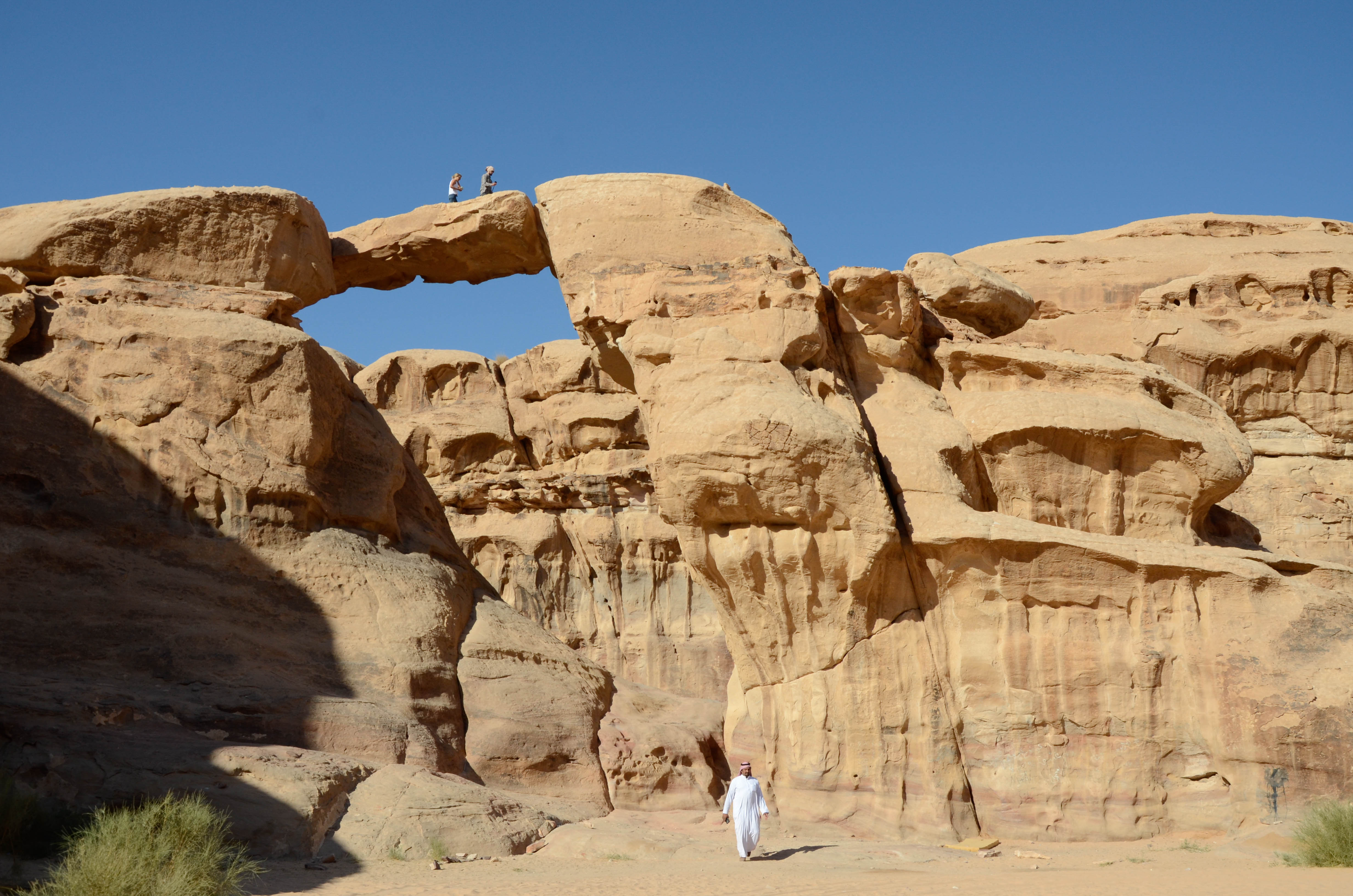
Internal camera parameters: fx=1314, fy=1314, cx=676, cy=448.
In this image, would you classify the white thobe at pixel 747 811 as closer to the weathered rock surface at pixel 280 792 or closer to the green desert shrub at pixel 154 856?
the weathered rock surface at pixel 280 792

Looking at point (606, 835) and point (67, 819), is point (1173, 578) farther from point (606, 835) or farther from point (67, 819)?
point (67, 819)

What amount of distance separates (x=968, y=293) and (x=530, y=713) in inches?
334

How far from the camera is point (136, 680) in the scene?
42.9 feet

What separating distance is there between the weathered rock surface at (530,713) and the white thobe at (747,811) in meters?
2.58

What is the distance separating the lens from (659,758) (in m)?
15.6

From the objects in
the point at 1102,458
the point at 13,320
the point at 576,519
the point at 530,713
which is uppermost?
the point at 13,320

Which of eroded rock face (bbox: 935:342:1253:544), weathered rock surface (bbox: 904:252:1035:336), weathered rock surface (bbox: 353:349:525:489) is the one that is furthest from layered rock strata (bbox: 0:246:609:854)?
weathered rock surface (bbox: 353:349:525:489)

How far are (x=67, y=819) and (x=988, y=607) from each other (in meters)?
9.34

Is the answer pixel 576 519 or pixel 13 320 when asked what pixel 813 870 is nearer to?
pixel 13 320

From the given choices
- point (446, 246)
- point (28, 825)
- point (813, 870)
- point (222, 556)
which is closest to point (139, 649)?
point (222, 556)

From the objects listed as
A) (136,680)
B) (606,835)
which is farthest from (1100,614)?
(136,680)

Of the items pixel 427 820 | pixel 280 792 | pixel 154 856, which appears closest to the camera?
pixel 154 856

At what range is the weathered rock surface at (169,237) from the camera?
55.0 ft

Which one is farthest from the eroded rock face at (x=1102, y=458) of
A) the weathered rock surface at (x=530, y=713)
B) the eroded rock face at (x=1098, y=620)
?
the weathered rock surface at (x=530, y=713)
